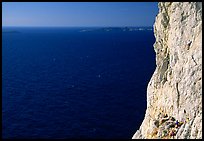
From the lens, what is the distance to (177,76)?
35188mm

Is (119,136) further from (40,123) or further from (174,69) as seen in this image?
(174,69)

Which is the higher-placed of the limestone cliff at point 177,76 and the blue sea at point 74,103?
the limestone cliff at point 177,76

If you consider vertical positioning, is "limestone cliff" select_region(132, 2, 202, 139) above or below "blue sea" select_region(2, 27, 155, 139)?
above

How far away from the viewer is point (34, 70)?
18100 centimetres

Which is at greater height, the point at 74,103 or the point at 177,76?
the point at 177,76

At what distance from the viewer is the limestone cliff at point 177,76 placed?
103 feet

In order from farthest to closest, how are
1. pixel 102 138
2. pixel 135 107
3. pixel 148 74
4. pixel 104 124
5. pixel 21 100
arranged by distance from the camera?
pixel 148 74
pixel 21 100
pixel 135 107
pixel 104 124
pixel 102 138

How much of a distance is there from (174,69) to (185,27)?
449 cm

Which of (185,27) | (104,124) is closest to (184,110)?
(185,27)

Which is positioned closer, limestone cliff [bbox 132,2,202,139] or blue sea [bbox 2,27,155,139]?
limestone cliff [bbox 132,2,202,139]

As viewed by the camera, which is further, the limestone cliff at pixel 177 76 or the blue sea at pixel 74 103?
the blue sea at pixel 74 103

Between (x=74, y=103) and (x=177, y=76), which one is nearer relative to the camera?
(x=177, y=76)

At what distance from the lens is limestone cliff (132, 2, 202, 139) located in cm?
3136

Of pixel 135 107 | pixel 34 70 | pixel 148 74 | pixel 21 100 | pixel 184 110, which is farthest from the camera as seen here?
pixel 34 70
